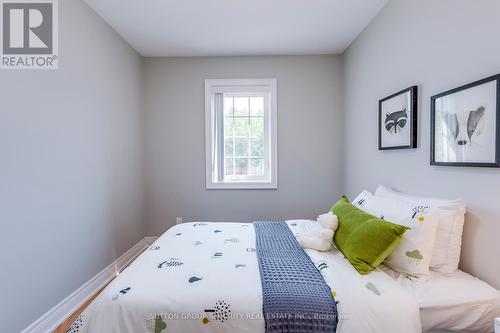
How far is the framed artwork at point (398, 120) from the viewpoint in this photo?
182cm

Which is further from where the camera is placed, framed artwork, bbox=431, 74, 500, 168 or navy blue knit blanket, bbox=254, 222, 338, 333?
framed artwork, bbox=431, 74, 500, 168

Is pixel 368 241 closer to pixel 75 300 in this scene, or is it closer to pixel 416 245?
pixel 416 245

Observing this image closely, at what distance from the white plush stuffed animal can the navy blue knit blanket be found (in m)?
0.20

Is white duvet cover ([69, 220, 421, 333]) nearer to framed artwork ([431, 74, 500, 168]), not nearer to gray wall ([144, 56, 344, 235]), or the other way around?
framed artwork ([431, 74, 500, 168])

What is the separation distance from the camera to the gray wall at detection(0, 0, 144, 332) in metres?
1.52

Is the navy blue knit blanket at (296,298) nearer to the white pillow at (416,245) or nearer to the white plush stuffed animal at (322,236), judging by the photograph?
the white plush stuffed animal at (322,236)

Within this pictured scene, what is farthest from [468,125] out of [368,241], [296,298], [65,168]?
[65,168]

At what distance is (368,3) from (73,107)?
2.65 metres

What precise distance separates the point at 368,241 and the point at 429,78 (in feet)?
3.91

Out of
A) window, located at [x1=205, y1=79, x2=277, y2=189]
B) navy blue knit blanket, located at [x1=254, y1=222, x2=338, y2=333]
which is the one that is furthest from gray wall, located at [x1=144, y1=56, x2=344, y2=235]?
navy blue knit blanket, located at [x1=254, y1=222, x2=338, y2=333]

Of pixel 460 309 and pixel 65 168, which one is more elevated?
pixel 65 168

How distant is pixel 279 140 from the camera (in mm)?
3262

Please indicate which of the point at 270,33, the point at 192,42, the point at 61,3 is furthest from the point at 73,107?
the point at 270,33

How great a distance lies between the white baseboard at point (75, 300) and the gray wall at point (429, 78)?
2719 millimetres
